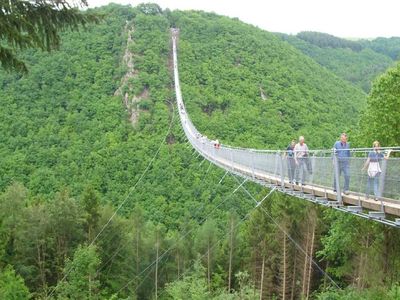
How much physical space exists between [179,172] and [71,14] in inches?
1549

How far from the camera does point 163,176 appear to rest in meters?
43.6

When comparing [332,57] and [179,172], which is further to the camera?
[332,57]

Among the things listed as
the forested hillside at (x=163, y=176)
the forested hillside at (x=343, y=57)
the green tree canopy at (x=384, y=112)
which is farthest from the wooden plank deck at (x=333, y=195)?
the forested hillside at (x=343, y=57)

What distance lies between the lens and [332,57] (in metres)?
110

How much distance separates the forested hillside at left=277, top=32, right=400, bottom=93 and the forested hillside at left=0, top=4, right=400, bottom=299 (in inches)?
1043

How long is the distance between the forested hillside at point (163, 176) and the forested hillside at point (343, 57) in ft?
86.9

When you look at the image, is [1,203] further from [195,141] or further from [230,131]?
[230,131]

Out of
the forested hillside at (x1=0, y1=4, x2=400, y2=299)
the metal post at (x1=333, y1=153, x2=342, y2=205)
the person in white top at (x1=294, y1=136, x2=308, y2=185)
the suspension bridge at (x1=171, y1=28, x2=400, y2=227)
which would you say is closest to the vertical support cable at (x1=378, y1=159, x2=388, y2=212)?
the suspension bridge at (x1=171, y1=28, x2=400, y2=227)

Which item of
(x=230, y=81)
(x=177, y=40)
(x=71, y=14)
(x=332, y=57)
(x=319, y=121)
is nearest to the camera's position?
(x=71, y=14)

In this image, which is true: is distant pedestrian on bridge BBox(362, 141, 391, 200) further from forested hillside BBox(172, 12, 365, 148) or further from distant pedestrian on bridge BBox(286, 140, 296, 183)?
forested hillside BBox(172, 12, 365, 148)

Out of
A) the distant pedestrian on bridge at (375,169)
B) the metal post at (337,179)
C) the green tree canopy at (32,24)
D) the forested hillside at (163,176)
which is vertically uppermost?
the green tree canopy at (32,24)

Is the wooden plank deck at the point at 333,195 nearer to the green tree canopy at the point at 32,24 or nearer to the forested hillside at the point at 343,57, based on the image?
the green tree canopy at the point at 32,24

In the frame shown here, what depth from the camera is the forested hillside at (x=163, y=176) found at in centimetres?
2234

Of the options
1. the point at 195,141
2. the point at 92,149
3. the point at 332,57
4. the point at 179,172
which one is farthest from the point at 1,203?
the point at 332,57
